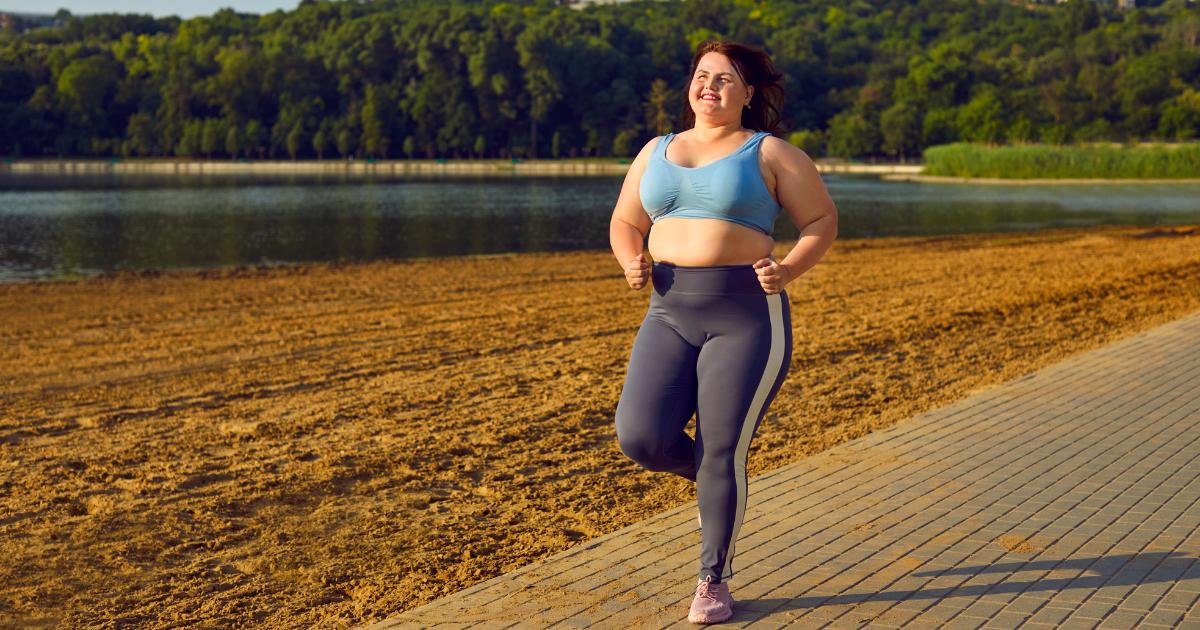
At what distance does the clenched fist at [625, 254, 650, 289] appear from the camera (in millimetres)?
3955

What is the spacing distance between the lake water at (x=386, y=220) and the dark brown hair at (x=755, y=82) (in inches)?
871

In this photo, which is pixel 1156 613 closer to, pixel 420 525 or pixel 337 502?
pixel 420 525

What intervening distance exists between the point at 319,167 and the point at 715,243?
422 ft

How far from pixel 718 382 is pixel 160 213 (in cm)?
4724

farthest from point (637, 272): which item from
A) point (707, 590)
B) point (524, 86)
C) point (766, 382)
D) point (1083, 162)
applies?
point (524, 86)

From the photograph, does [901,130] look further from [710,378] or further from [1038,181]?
[710,378]

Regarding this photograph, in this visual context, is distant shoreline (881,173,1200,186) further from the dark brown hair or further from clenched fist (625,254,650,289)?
clenched fist (625,254,650,289)

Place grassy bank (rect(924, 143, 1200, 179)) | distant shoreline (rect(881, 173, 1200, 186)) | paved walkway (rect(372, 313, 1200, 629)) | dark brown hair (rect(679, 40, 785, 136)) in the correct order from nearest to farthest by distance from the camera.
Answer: dark brown hair (rect(679, 40, 785, 136)) → paved walkway (rect(372, 313, 1200, 629)) → distant shoreline (rect(881, 173, 1200, 186)) → grassy bank (rect(924, 143, 1200, 179))

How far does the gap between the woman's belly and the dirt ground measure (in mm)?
1834

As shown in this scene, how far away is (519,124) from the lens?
441 feet

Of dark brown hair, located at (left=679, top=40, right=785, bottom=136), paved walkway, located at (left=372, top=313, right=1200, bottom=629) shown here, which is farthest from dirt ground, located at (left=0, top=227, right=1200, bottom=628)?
dark brown hair, located at (left=679, top=40, right=785, bottom=136)

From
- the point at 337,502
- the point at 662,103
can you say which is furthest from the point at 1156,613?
the point at 662,103

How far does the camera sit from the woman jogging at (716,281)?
393 centimetres

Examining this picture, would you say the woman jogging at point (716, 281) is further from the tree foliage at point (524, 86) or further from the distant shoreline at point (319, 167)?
the distant shoreline at point (319, 167)
